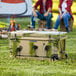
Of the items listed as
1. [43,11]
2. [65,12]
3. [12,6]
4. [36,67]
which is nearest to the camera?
[36,67]

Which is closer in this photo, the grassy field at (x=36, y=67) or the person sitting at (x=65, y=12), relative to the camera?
the grassy field at (x=36, y=67)

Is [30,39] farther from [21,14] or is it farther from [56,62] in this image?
[21,14]

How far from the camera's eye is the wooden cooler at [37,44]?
15.3 ft

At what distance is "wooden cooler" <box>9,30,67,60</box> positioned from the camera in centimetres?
467

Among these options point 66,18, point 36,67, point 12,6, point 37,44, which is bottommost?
point 36,67

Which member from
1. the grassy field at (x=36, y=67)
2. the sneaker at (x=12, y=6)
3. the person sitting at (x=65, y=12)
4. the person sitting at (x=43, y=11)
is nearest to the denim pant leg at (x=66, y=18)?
the person sitting at (x=65, y=12)

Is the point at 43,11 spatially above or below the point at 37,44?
above

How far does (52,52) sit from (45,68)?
1.71 feet

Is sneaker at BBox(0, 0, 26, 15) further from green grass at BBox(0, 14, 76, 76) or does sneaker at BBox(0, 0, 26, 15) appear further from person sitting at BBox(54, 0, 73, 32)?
green grass at BBox(0, 14, 76, 76)

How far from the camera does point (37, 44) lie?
4750 mm

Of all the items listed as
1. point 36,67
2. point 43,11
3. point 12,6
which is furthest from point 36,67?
point 12,6

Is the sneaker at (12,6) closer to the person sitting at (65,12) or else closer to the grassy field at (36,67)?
the person sitting at (65,12)

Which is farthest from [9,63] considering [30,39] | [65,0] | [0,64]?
[65,0]

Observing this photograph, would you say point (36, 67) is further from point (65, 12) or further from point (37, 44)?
point (65, 12)
